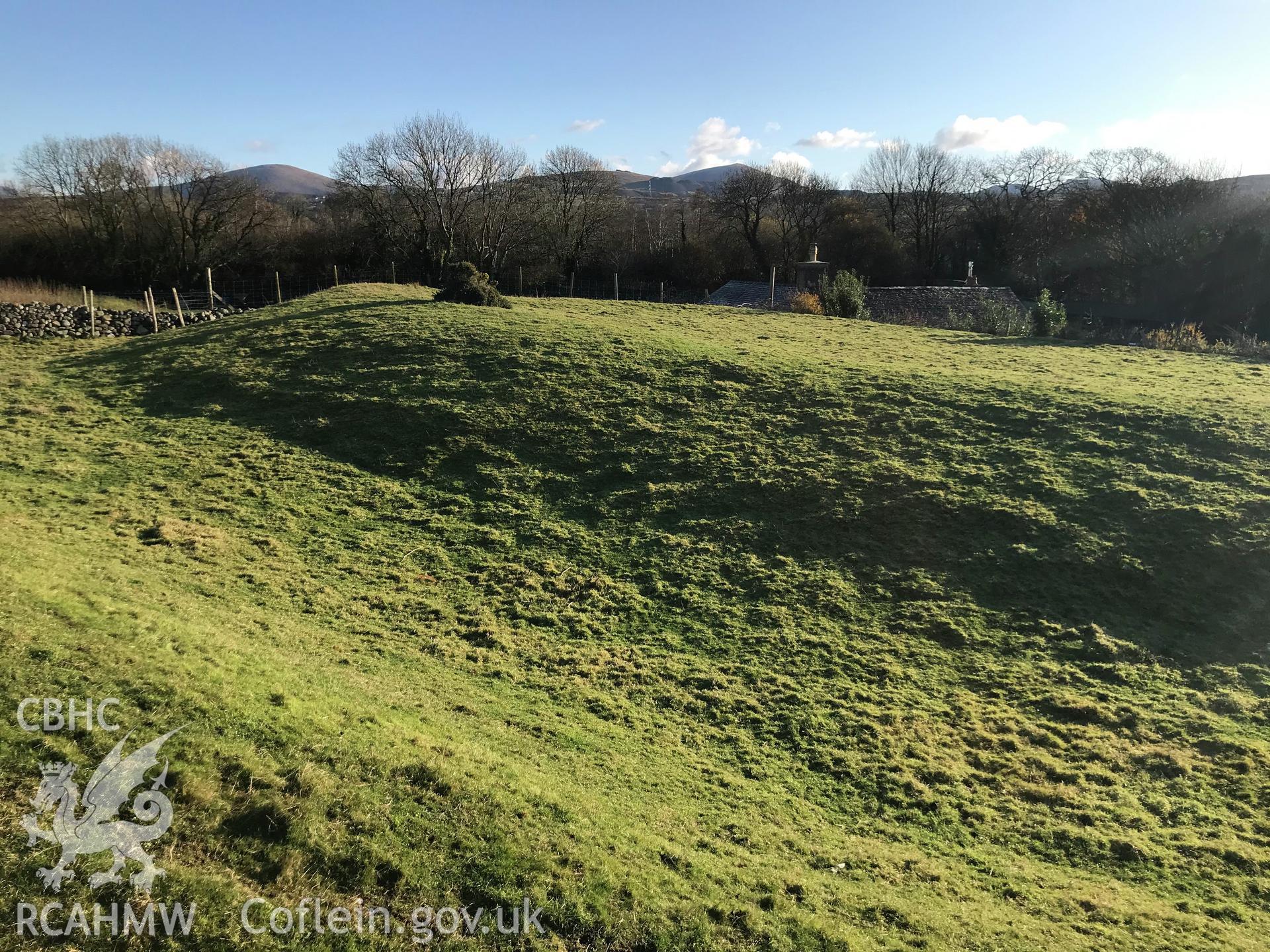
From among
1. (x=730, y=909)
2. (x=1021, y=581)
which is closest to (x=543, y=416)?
(x=1021, y=581)

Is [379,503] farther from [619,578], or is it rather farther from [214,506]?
[619,578]

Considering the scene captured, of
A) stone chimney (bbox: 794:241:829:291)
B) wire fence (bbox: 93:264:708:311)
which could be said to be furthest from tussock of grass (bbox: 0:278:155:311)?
stone chimney (bbox: 794:241:829:291)

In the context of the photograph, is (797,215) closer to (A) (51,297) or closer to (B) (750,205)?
(B) (750,205)

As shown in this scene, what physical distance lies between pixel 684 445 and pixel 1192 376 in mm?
12531

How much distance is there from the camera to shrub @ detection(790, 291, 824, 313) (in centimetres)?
2877

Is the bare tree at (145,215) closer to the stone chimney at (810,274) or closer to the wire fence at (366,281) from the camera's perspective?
the wire fence at (366,281)

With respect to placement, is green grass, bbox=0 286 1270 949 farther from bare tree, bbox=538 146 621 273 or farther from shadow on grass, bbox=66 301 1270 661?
bare tree, bbox=538 146 621 273

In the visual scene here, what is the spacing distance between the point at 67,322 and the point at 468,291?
14578mm

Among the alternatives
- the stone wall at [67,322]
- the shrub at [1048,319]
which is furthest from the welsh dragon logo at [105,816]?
the shrub at [1048,319]

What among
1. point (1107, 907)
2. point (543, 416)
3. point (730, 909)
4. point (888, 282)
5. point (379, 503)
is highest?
point (888, 282)

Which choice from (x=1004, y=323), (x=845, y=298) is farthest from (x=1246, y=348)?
(x=845, y=298)

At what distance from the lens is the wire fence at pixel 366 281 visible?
1810 inches

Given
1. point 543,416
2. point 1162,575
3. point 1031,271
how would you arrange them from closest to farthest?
point 1162,575
point 543,416
point 1031,271

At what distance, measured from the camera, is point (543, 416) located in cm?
1412
